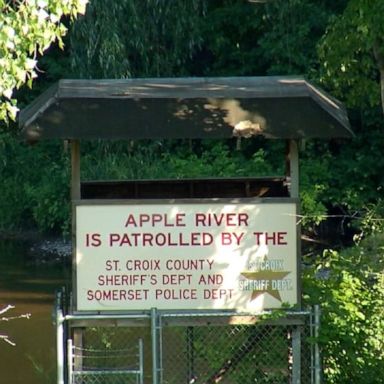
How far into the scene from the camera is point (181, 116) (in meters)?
9.86

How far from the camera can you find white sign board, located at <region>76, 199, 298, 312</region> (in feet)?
32.3

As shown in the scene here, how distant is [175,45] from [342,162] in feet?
15.9

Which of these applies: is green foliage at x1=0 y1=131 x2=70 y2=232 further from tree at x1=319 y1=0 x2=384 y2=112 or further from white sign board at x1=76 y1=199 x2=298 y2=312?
white sign board at x1=76 y1=199 x2=298 y2=312

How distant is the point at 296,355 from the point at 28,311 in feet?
35.4

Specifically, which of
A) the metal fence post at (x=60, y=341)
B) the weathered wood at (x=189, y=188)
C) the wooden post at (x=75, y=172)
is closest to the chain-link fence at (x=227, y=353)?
the metal fence post at (x=60, y=341)

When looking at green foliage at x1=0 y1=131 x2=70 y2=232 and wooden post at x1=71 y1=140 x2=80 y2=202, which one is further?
green foliage at x1=0 y1=131 x2=70 y2=232

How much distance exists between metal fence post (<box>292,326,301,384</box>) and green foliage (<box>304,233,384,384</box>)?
9.7 inches

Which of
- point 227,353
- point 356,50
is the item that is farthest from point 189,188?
point 356,50

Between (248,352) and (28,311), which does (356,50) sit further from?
(28,311)

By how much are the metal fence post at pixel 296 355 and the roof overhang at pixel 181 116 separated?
1.74 meters

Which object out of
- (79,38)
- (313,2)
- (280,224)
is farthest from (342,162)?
(280,224)

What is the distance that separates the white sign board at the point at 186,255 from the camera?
9.86 m

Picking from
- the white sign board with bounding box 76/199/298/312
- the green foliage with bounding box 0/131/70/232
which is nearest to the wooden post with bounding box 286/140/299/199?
the white sign board with bounding box 76/199/298/312

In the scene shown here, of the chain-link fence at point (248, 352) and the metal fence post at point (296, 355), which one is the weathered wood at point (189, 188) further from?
the metal fence post at point (296, 355)
